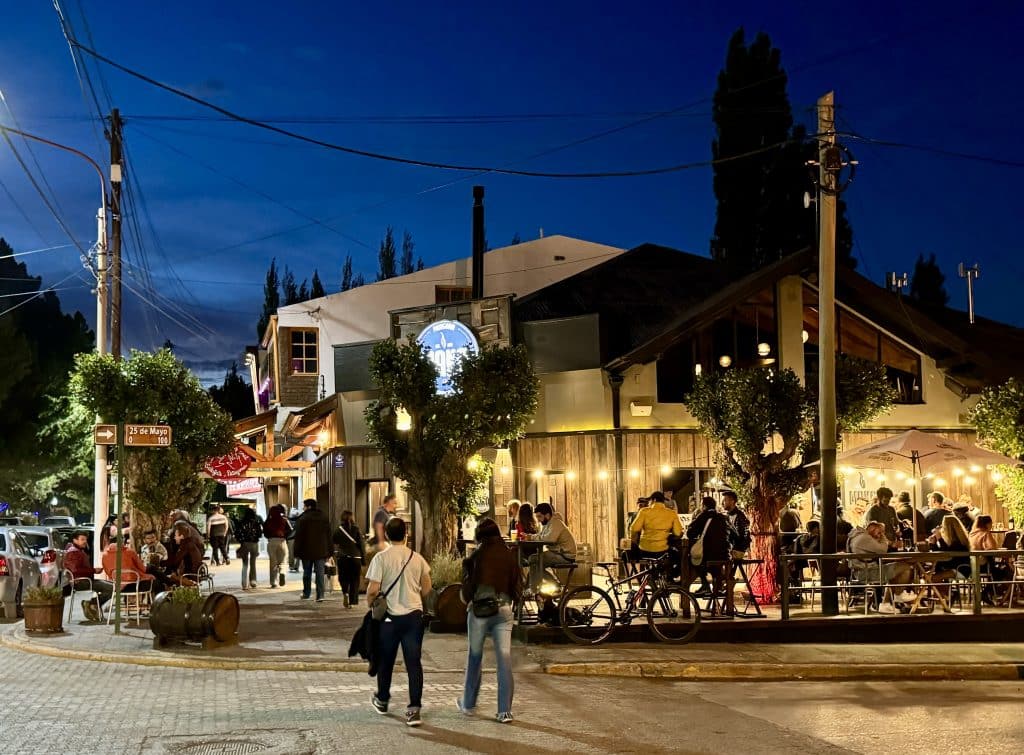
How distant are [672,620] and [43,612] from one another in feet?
29.1

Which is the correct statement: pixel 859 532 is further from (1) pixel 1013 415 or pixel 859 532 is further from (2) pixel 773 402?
(1) pixel 1013 415

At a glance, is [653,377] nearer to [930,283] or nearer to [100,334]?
[100,334]

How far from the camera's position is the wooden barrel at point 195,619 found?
571 inches

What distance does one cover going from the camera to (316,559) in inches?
794

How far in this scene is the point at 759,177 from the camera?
1807 inches

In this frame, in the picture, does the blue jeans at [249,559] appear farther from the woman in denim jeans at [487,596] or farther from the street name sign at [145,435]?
the woman in denim jeans at [487,596]

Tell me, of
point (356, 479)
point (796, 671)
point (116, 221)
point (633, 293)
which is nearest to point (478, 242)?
point (633, 293)

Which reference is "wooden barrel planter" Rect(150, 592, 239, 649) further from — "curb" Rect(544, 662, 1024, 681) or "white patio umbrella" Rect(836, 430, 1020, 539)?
"white patio umbrella" Rect(836, 430, 1020, 539)

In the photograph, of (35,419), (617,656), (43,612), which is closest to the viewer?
(617,656)

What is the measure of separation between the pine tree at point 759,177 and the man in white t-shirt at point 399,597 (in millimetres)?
37010

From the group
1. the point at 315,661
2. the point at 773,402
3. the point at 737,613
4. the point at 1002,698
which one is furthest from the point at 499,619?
the point at 773,402

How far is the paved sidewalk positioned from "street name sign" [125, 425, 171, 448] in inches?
104

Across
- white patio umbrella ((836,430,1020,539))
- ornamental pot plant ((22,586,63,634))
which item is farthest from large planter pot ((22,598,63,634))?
white patio umbrella ((836,430,1020,539))

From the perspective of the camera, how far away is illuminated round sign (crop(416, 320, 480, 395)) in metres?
24.1
